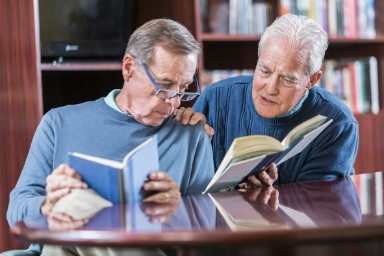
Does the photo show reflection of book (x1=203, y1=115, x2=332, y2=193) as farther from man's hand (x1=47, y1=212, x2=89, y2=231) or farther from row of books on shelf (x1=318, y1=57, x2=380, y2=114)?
row of books on shelf (x1=318, y1=57, x2=380, y2=114)

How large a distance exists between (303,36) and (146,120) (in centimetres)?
63

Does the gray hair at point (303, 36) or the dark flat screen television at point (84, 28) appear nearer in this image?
the gray hair at point (303, 36)

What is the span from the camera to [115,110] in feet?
6.94

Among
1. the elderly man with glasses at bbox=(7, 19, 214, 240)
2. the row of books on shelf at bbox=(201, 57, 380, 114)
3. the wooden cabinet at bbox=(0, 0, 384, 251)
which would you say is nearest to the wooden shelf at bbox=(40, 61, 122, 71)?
the wooden cabinet at bbox=(0, 0, 384, 251)

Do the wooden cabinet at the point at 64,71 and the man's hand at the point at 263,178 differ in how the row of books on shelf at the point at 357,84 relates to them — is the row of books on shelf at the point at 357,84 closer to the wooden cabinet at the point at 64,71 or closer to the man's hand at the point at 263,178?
the wooden cabinet at the point at 64,71

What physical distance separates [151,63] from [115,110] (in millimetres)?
177

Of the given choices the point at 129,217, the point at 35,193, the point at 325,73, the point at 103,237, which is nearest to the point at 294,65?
the point at 35,193

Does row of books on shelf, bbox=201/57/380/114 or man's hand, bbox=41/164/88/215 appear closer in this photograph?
man's hand, bbox=41/164/88/215

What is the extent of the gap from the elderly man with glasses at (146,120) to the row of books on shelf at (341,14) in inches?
69.3

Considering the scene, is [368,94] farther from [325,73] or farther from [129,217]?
[129,217]

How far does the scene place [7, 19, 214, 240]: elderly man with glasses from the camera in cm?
202

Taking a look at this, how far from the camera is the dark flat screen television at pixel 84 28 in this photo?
319 centimetres

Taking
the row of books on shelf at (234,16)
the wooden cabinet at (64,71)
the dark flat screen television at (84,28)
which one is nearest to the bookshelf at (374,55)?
the wooden cabinet at (64,71)

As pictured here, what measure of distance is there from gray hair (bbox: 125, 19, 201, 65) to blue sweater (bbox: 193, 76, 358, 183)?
18.9 inches
